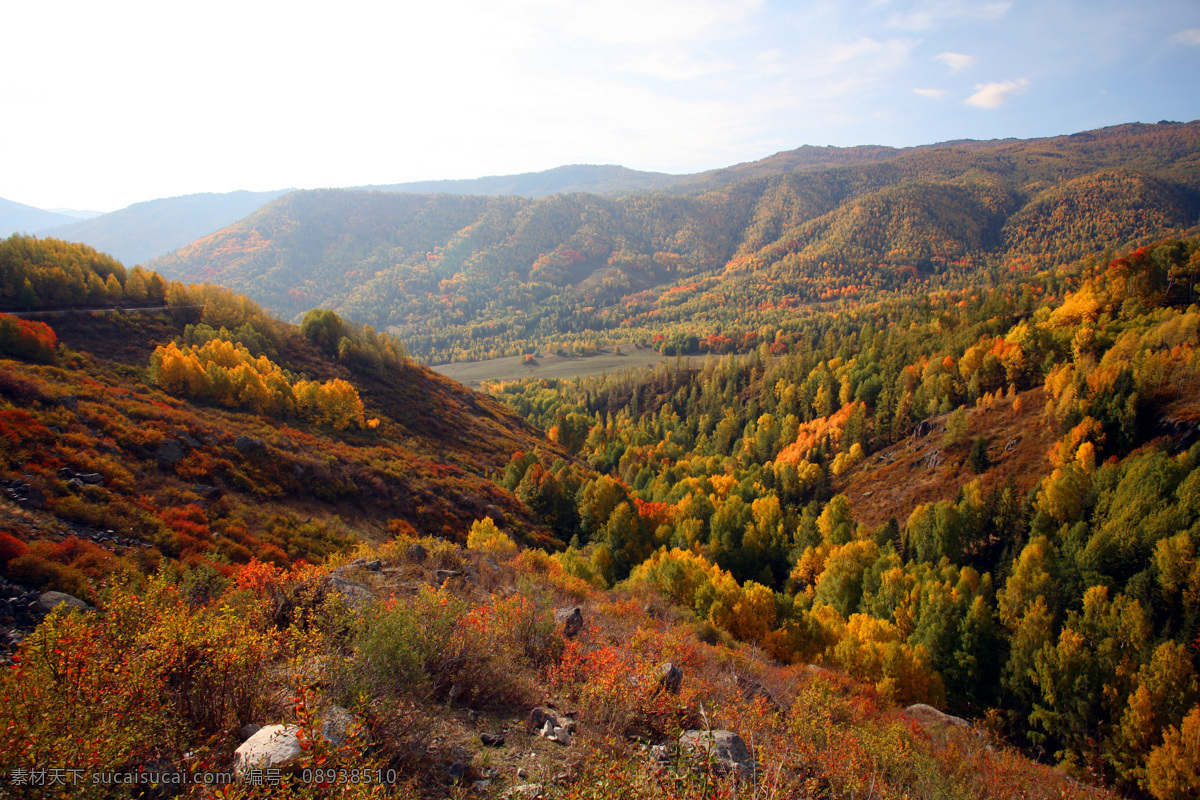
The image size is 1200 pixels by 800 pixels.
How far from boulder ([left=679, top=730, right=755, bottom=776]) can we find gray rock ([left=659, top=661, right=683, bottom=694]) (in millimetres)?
1897

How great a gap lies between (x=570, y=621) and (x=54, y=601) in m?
18.9

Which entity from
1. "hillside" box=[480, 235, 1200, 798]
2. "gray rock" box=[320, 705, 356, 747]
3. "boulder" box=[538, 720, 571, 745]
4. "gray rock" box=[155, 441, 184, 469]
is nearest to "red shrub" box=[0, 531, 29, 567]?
"gray rock" box=[320, 705, 356, 747]

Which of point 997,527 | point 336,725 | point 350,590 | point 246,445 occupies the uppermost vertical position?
point 336,725

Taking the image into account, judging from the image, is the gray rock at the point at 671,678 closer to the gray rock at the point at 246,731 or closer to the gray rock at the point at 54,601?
the gray rock at the point at 246,731

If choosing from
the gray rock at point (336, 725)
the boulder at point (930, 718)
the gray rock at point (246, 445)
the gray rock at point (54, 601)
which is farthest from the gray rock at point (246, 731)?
the gray rock at point (246, 445)

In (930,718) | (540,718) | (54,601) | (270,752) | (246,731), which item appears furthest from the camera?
(930,718)

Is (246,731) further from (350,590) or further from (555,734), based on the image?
(350,590)

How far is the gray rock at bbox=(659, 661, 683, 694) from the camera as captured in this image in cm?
1594

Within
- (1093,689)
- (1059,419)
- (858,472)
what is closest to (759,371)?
(858,472)

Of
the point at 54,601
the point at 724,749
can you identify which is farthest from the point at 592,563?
the point at 54,601

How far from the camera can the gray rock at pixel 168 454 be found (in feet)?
126

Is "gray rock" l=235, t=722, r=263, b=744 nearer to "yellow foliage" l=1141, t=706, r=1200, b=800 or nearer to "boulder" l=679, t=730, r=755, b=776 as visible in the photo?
"boulder" l=679, t=730, r=755, b=776

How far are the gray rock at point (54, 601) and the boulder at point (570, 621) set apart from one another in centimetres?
1735

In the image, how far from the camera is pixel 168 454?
3916 cm
